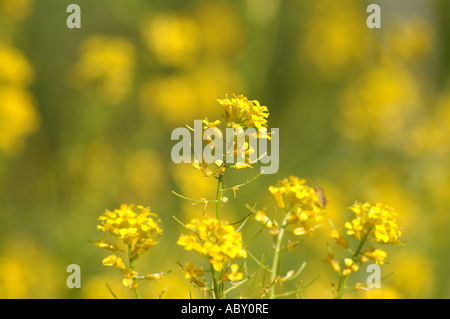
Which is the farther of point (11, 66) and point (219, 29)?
point (219, 29)

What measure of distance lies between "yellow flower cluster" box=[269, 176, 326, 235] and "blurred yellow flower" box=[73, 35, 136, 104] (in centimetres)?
212

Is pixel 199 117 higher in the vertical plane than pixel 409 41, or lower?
lower

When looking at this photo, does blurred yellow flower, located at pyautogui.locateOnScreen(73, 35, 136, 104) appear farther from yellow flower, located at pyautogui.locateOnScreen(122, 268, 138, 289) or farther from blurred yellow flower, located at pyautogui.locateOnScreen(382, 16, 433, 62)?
blurred yellow flower, located at pyautogui.locateOnScreen(382, 16, 433, 62)

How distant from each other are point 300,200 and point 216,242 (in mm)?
328

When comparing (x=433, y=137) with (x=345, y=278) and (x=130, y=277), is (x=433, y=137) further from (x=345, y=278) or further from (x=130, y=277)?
(x=130, y=277)

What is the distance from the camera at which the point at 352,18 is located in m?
6.96

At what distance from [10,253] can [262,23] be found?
239 centimetres

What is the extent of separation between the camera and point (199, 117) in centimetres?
525

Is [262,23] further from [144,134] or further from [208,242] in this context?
[208,242]

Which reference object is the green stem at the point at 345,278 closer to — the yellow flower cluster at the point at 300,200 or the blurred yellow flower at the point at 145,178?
the yellow flower cluster at the point at 300,200

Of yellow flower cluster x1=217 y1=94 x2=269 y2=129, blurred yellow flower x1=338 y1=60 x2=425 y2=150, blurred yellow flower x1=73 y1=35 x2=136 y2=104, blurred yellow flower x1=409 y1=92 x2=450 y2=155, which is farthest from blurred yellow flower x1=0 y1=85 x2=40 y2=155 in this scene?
blurred yellow flower x1=409 y1=92 x2=450 y2=155

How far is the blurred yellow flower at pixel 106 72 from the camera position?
353 cm

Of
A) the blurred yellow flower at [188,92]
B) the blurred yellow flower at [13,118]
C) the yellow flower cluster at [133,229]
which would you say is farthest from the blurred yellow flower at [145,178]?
the yellow flower cluster at [133,229]

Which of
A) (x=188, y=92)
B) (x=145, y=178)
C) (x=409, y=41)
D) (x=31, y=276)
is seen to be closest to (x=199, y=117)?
(x=188, y=92)
